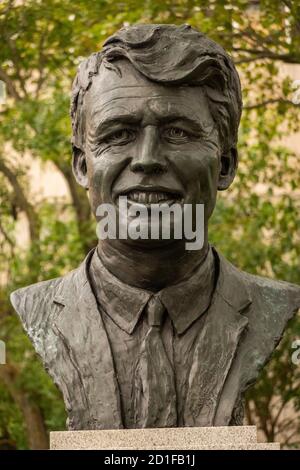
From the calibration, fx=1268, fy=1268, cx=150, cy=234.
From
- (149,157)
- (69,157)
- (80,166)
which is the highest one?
(69,157)

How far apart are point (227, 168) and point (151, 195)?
62cm

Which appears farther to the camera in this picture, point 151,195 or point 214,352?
point 214,352

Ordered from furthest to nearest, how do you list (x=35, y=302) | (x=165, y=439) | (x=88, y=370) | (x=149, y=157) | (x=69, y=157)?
(x=69, y=157) < (x=35, y=302) < (x=88, y=370) < (x=149, y=157) < (x=165, y=439)

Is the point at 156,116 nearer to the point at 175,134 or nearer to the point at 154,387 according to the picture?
the point at 175,134

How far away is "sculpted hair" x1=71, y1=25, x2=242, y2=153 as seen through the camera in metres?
6.40

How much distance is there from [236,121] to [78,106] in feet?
2.77

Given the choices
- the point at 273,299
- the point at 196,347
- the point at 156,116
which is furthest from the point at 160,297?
the point at 156,116

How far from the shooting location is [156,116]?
20.8 ft

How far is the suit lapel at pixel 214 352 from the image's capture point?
6375mm

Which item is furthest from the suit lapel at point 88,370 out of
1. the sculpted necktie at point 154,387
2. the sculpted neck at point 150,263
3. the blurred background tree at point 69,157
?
the blurred background tree at point 69,157

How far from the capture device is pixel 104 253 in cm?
664

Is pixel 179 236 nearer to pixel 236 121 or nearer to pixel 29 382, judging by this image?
pixel 236 121

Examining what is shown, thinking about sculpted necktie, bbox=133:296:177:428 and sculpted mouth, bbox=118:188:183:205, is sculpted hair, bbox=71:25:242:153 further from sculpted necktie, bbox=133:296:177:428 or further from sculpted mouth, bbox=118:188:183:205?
sculpted necktie, bbox=133:296:177:428

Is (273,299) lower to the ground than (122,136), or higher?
lower
